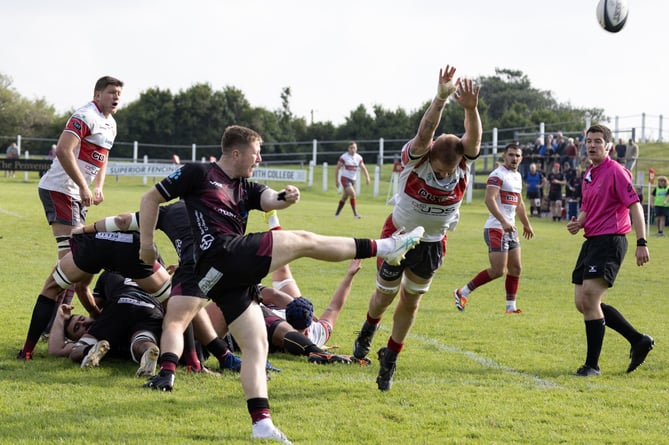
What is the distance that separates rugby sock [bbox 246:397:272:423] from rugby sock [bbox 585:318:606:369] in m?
3.55

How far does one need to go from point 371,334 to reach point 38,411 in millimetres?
2962

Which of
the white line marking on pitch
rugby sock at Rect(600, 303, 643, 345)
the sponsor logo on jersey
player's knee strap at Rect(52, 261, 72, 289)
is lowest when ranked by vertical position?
the white line marking on pitch

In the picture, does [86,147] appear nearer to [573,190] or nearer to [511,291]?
[511,291]

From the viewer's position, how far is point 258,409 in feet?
15.0

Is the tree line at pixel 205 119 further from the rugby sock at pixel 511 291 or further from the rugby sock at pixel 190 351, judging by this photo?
the rugby sock at pixel 190 351

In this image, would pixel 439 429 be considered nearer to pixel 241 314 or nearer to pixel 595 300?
pixel 241 314

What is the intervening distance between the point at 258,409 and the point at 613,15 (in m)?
9.88

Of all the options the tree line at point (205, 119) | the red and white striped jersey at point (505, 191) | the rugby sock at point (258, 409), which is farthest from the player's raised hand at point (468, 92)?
the tree line at point (205, 119)

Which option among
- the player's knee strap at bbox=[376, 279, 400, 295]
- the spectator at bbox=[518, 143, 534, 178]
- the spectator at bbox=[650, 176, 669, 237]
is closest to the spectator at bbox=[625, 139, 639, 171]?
the spectator at bbox=[650, 176, 669, 237]

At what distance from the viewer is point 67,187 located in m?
7.54

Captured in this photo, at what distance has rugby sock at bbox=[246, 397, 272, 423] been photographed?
15.0 ft

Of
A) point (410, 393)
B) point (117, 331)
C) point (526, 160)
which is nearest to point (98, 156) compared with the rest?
point (117, 331)

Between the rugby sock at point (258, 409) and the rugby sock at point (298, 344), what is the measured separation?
2.41 m

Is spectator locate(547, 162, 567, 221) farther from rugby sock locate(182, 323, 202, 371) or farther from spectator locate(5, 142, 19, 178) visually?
rugby sock locate(182, 323, 202, 371)
